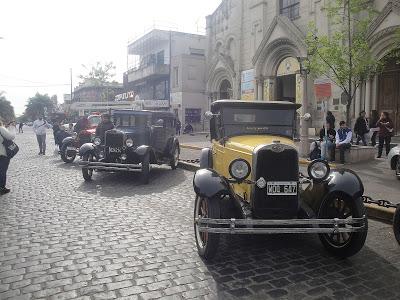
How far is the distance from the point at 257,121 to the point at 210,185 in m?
1.88

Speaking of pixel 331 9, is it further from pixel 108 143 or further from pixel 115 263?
pixel 115 263

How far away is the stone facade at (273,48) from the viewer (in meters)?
17.2

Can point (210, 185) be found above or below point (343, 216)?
above

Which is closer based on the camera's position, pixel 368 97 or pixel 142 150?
pixel 142 150

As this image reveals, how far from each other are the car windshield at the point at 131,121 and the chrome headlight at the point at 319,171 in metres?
6.80

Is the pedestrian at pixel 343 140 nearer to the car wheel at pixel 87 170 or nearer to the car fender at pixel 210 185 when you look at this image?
the car wheel at pixel 87 170

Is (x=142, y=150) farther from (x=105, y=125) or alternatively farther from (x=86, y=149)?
(x=105, y=125)

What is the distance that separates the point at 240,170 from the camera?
4543mm

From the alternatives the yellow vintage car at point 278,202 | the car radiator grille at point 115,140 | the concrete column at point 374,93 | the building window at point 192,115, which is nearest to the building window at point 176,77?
the building window at point 192,115

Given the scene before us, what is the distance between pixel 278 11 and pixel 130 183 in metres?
18.9

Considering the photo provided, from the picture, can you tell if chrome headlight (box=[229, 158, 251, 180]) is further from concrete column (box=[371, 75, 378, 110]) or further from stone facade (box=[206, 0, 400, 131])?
concrete column (box=[371, 75, 378, 110])

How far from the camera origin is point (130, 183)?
30.5ft

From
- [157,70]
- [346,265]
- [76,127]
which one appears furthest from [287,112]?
[157,70]

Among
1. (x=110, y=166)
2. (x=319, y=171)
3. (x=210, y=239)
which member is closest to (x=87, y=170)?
(x=110, y=166)
